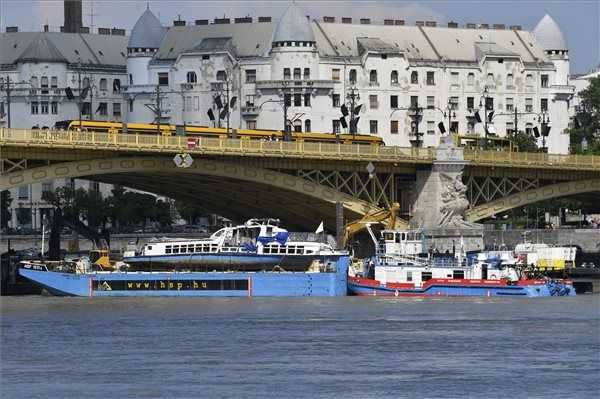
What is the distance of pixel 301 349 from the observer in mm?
103688

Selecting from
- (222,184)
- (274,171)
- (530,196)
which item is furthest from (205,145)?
(530,196)

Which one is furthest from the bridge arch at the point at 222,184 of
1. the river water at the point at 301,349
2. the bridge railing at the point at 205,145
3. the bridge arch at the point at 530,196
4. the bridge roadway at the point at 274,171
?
the bridge arch at the point at 530,196

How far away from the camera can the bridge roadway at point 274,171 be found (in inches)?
5251

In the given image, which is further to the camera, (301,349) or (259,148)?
(259,148)

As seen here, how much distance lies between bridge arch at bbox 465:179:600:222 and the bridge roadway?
65 mm

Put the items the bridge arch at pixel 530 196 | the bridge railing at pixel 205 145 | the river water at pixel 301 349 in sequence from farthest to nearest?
the bridge arch at pixel 530 196
the bridge railing at pixel 205 145
the river water at pixel 301 349

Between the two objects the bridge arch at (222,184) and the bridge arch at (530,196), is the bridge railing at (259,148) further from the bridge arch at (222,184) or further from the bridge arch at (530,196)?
the bridge arch at (530,196)

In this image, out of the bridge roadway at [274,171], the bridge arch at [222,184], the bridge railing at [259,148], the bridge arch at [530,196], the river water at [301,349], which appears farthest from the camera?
the bridge arch at [530,196]

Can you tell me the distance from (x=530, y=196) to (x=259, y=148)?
24.7 metres

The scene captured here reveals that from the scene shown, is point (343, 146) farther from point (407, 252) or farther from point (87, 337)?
point (87, 337)

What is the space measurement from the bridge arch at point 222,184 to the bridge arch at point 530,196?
888 centimetres

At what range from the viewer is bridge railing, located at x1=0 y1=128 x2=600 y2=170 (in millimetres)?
132250

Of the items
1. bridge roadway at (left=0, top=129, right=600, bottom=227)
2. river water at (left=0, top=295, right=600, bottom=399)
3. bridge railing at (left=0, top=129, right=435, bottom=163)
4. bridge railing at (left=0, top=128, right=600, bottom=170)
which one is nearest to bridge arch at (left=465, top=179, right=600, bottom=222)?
bridge roadway at (left=0, top=129, right=600, bottom=227)

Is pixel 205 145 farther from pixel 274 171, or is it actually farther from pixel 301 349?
pixel 301 349
